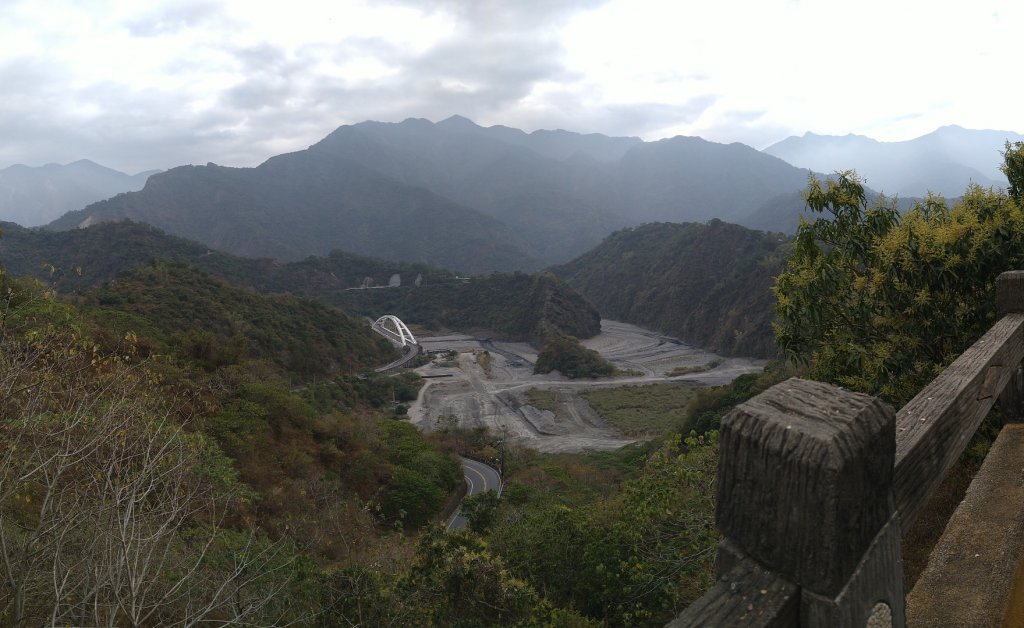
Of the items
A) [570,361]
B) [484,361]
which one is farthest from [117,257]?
[570,361]

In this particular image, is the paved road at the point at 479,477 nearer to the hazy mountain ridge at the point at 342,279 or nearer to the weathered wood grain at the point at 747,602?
the weathered wood grain at the point at 747,602

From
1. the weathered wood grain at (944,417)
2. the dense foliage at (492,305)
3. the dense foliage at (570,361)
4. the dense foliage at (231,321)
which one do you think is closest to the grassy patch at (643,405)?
the dense foliage at (570,361)

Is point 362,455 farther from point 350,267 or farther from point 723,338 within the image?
point 350,267

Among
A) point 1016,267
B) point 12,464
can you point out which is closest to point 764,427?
point 1016,267

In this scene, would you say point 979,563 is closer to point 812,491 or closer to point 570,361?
point 812,491

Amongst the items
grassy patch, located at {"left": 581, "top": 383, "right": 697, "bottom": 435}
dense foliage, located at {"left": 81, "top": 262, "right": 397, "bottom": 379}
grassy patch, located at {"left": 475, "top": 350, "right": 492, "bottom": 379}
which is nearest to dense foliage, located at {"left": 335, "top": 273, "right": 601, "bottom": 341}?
grassy patch, located at {"left": 475, "top": 350, "right": 492, "bottom": 379}
